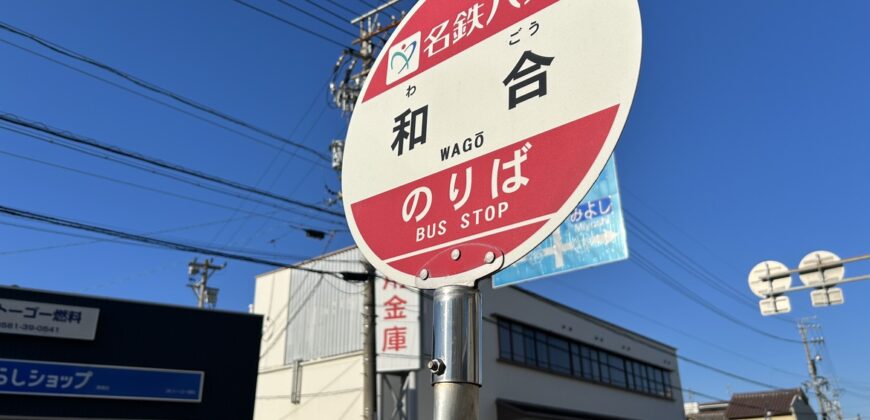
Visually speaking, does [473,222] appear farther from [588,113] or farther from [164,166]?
[164,166]

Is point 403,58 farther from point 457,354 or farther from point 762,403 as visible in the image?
point 762,403

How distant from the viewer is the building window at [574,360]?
22312mm

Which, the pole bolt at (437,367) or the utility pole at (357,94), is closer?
the pole bolt at (437,367)

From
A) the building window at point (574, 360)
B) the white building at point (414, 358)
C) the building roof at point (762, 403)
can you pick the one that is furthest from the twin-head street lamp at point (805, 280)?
the building roof at point (762, 403)

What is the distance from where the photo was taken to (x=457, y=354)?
130 centimetres

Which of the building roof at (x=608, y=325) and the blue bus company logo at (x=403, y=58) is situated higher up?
the building roof at (x=608, y=325)

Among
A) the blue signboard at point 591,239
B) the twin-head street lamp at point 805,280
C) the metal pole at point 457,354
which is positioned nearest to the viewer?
the metal pole at point 457,354

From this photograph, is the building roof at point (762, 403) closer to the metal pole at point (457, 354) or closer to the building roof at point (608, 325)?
the building roof at point (608, 325)

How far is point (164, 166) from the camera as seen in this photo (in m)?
11.9

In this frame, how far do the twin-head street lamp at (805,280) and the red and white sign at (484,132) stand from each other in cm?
1611

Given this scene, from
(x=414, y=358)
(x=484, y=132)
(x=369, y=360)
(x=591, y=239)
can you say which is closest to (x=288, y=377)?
(x=414, y=358)

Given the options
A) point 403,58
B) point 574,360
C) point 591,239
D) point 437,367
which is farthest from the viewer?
point 574,360

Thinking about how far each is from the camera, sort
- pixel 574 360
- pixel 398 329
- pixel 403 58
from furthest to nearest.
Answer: pixel 574 360 → pixel 398 329 → pixel 403 58

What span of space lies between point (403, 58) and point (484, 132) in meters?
0.54
